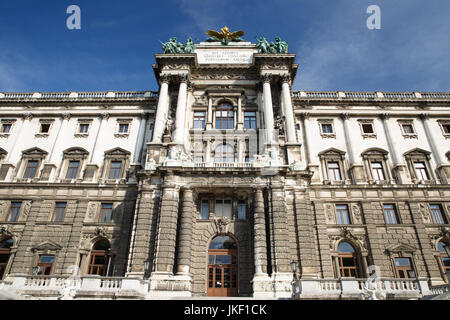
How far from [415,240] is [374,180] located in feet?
21.1

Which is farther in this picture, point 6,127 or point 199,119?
point 6,127

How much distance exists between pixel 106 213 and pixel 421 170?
32300mm

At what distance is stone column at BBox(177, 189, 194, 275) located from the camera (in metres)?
21.8

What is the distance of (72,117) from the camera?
33.6 meters

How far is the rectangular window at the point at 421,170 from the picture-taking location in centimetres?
2972

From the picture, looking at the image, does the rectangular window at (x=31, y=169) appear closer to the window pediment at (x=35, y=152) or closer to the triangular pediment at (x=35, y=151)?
the window pediment at (x=35, y=152)

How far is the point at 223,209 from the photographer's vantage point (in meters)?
25.9

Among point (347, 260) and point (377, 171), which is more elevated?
point (377, 171)

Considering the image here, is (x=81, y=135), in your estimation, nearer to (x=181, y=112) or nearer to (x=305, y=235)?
(x=181, y=112)

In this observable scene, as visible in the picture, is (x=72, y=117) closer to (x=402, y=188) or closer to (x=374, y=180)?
(x=374, y=180)

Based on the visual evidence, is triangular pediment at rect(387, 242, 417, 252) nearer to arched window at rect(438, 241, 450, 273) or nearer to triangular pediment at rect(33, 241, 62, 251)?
arched window at rect(438, 241, 450, 273)

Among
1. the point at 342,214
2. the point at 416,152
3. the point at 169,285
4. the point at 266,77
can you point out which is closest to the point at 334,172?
the point at 342,214

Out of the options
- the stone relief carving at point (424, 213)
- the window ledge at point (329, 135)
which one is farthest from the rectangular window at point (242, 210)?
the stone relief carving at point (424, 213)
